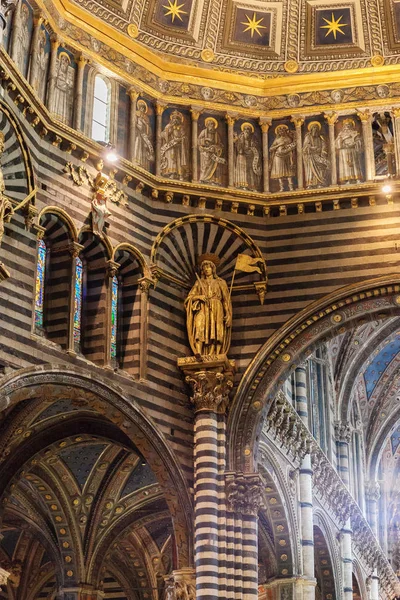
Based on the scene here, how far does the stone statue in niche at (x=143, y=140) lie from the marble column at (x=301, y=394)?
24.2ft

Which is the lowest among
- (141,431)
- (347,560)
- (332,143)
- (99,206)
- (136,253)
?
(141,431)

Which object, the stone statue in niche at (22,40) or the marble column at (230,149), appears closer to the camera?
the stone statue in niche at (22,40)

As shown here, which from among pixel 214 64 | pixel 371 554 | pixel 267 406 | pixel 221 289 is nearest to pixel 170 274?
pixel 221 289

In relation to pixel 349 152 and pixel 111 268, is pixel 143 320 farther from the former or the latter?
pixel 349 152

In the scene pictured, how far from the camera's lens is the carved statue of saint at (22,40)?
23.7 m

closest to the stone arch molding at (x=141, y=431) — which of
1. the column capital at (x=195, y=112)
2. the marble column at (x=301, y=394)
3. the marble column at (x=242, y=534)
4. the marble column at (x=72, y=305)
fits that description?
the marble column at (x=72, y=305)

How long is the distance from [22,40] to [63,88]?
1.55m

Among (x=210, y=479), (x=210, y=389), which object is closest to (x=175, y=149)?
(x=210, y=389)

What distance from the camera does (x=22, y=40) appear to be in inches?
945

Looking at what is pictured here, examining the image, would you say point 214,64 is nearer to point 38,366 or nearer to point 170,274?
point 170,274

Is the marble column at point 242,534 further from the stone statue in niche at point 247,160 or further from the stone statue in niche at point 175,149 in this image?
the stone statue in niche at point 175,149

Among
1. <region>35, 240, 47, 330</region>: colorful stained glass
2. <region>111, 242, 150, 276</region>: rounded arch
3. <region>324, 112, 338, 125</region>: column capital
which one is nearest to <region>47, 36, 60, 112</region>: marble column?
<region>35, 240, 47, 330</region>: colorful stained glass

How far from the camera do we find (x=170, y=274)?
25.9 m

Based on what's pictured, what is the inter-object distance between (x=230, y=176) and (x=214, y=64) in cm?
263
